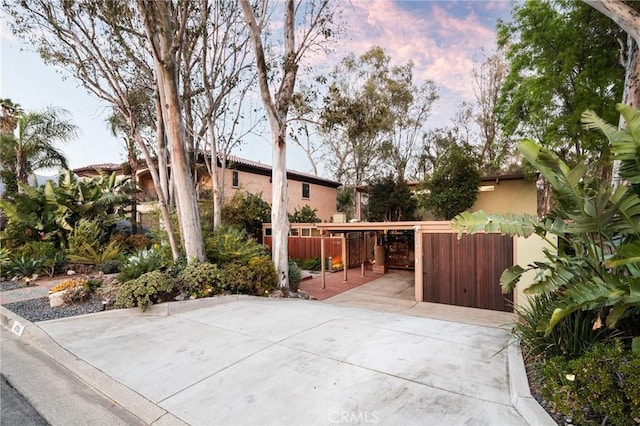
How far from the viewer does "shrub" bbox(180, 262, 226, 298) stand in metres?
7.14

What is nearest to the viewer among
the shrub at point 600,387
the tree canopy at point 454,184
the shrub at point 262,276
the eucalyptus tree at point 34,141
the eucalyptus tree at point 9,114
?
the shrub at point 600,387

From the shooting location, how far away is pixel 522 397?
2.84m

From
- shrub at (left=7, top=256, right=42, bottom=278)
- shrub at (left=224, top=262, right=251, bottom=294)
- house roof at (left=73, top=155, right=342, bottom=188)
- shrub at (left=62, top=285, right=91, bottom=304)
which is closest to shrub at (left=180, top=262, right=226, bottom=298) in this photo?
shrub at (left=224, top=262, right=251, bottom=294)

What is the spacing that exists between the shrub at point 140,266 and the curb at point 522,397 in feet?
25.4

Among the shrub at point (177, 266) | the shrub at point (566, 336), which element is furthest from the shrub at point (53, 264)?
the shrub at point (566, 336)

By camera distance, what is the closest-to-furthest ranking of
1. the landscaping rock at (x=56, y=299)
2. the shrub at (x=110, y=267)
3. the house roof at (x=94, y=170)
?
Result: 1. the landscaping rock at (x=56, y=299)
2. the shrub at (x=110, y=267)
3. the house roof at (x=94, y=170)

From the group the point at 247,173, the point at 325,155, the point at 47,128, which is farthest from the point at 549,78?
the point at 47,128

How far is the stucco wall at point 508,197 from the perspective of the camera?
49.1ft

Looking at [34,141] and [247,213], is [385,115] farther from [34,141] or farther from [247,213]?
[34,141]

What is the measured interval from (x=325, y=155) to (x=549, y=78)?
18.7 meters

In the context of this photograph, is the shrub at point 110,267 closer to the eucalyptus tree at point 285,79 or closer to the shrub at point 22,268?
the shrub at point 22,268

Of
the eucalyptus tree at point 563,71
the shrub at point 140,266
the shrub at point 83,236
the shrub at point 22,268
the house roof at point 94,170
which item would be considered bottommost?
the shrub at point 22,268

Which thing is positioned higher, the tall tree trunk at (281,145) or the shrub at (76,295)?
the tall tree trunk at (281,145)

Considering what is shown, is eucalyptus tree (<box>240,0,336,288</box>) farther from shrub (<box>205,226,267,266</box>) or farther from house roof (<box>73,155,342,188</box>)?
house roof (<box>73,155,342,188</box>)
